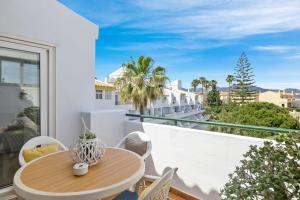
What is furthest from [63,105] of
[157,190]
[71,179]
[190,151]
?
[157,190]

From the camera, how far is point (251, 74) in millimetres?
19922

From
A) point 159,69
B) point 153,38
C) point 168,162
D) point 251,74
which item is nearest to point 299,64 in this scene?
point 251,74

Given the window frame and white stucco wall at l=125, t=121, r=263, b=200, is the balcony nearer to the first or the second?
white stucco wall at l=125, t=121, r=263, b=200

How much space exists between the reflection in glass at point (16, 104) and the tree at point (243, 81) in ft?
65.3

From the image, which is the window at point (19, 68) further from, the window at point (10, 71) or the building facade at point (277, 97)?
the building facade at point (277, 97)

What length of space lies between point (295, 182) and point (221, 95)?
30553mm

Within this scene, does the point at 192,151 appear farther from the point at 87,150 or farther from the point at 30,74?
the point at 30,74

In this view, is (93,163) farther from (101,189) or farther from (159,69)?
(159,69)

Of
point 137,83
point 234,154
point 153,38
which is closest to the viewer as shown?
point 234,154

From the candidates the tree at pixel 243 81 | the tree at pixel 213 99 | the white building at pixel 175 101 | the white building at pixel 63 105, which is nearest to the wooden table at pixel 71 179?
the white building at pixel 63 105

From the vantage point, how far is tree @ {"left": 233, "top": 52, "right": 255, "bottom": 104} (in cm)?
1980

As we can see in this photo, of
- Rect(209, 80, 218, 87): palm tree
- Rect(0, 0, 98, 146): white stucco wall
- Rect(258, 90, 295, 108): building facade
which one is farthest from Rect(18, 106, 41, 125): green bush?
Rect(209, 80, 218, 87): palm tree

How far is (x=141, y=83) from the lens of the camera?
10.5 m

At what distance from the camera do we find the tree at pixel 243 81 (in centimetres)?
1980
